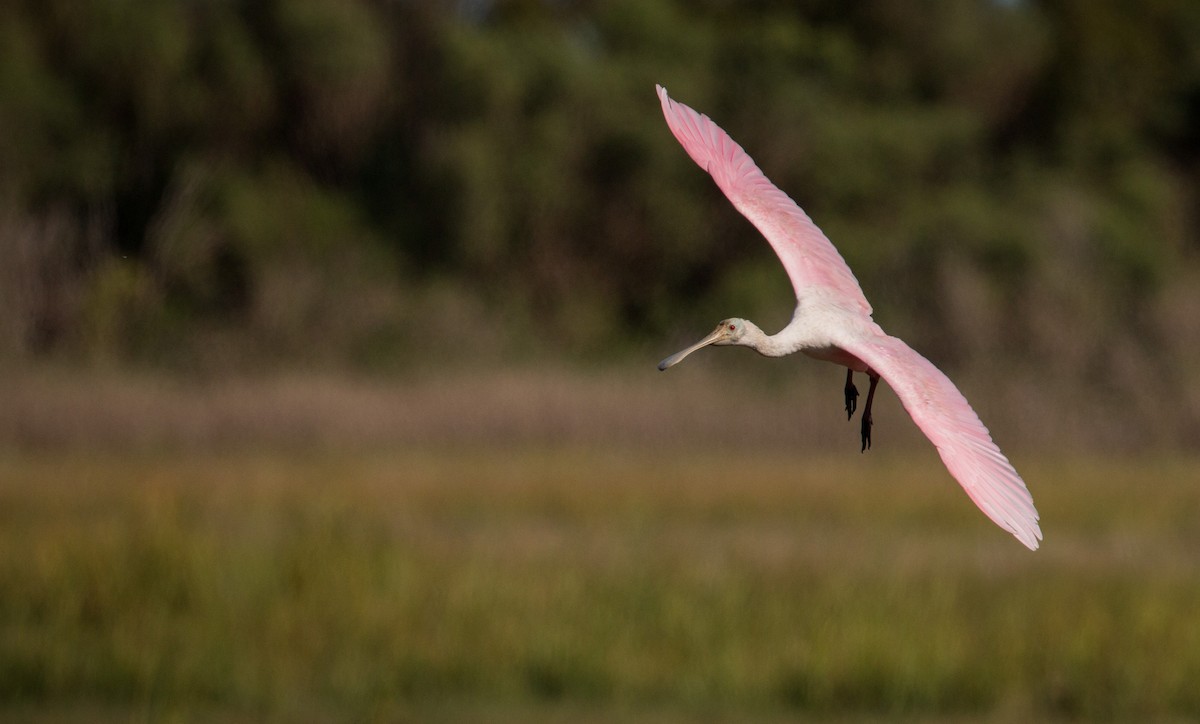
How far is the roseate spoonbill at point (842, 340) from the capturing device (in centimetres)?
330

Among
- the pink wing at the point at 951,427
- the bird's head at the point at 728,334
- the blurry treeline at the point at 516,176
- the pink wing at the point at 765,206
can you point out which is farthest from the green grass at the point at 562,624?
the pink wing at the point at 951,427

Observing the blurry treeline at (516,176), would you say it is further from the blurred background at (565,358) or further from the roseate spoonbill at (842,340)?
the roseate spoonbill at (842,340)

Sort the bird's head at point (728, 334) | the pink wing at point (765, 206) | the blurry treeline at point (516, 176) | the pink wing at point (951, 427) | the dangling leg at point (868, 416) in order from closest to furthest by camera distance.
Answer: the pink wing at point (951, 427), the dangling leg at point (868, 416), the bird's head at point (728, 334), the pink wing at point (765, 206), the blurry treeline at point (516, 176)

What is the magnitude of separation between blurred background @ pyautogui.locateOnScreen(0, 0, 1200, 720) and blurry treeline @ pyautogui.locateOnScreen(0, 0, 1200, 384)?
7 centimetres

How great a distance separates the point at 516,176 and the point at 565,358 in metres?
4.96

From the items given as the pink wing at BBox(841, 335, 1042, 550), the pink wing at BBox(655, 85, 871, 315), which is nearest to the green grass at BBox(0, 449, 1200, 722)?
the pink wing at BBox(655, 85, 871, 315)

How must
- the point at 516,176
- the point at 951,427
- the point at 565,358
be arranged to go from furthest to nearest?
the point at 516,176, the point at 565,358, the point at 951,427

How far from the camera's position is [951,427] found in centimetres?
344

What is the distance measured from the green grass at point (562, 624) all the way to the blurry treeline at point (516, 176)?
20.0ft

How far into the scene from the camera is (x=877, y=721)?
44.0 ft

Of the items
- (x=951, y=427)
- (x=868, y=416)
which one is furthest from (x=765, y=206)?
(x=951, y=427)

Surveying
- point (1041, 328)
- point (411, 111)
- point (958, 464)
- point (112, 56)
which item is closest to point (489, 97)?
point (411, 111)

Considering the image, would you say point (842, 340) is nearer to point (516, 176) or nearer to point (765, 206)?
point (765, 206)

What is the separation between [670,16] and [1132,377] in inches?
400
